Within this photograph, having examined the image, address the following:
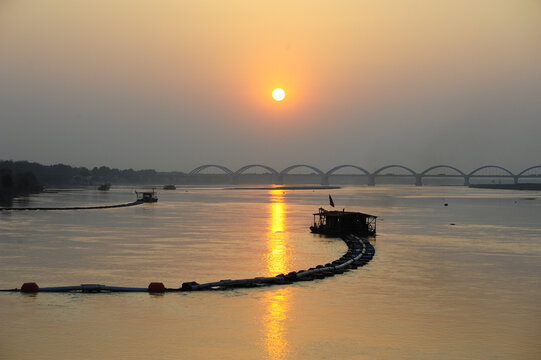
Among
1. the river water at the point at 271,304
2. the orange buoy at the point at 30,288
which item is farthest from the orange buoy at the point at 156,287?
the orange buoy at the point at 30,288

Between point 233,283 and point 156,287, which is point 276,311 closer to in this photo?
point 233,283

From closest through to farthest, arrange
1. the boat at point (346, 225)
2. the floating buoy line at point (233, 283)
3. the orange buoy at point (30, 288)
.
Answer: the orange buoy at point (30, 288) < the floating buoy line at point (233, 283) < the boat at point (346, 225)

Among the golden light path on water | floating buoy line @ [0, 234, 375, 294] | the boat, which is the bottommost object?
the golden light path on water

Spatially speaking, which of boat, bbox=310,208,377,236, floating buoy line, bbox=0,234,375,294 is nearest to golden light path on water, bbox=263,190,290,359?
floating buoy line, bbox=0,234,375,294

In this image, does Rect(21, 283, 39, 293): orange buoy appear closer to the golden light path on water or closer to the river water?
the river water

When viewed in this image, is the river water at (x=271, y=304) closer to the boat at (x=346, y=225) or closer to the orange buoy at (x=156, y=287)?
the orange buoy at (x=156, y=287)

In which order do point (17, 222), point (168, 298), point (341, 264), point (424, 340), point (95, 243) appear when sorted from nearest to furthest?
point (424, 340) → point (168, 298) → point (341, 264) → point (95, 243) → point (17, 222)

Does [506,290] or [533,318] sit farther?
[506,290]

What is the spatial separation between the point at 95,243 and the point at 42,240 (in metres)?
5.34

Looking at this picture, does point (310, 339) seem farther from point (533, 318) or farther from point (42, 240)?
point (42, 240)

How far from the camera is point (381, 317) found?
29219mm

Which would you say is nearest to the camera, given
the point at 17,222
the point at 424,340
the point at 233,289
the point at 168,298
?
the point at 424,340

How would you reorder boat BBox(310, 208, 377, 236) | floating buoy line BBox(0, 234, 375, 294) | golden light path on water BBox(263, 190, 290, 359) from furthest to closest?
1. boat BBox(310, 208, 377, 236)
2. floating buoy line BBox(0, 234, 375, 294)
3. golden light path on water BBox(263, 190, 290, 359)

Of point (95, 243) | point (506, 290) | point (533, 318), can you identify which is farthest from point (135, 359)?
point (95, 243)
